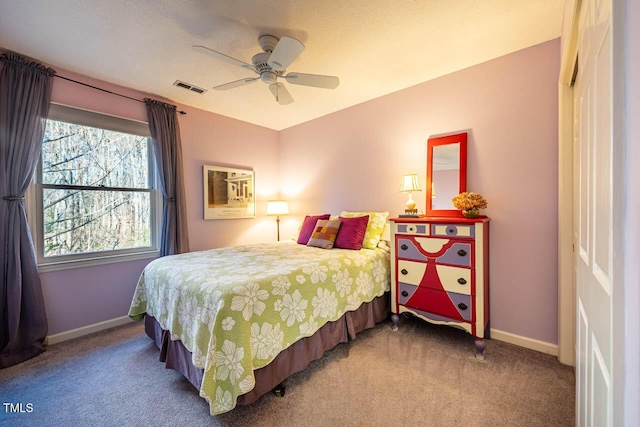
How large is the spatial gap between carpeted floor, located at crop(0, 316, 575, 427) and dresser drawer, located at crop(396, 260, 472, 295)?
53 centimetres

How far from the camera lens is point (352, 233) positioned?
278 centimetres

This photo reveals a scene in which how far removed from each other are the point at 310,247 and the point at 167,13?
7.52 feet

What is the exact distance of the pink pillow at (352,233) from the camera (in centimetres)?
274

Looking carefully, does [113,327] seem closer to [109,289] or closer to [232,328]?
[109,289]

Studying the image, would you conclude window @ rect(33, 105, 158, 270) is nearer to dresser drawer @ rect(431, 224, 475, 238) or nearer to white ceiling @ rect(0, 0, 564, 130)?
white ceiling @ rect(0, 0, 564, 130)

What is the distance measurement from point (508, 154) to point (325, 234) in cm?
190

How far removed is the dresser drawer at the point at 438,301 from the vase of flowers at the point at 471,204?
71 centimetres

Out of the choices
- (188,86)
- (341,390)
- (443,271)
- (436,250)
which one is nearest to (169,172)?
(188,86)

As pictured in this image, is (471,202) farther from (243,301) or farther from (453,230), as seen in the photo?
(243,301)

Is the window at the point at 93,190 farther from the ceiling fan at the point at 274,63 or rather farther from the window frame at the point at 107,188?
the ceiling fan at the point at 274,63

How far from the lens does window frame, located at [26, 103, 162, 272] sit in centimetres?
237

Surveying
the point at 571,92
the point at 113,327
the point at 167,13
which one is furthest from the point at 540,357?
the point at 113,327

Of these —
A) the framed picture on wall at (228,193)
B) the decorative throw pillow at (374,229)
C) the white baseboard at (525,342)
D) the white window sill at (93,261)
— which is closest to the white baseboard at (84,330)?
the white window sill at (93,261)

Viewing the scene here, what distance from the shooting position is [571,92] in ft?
6.26
